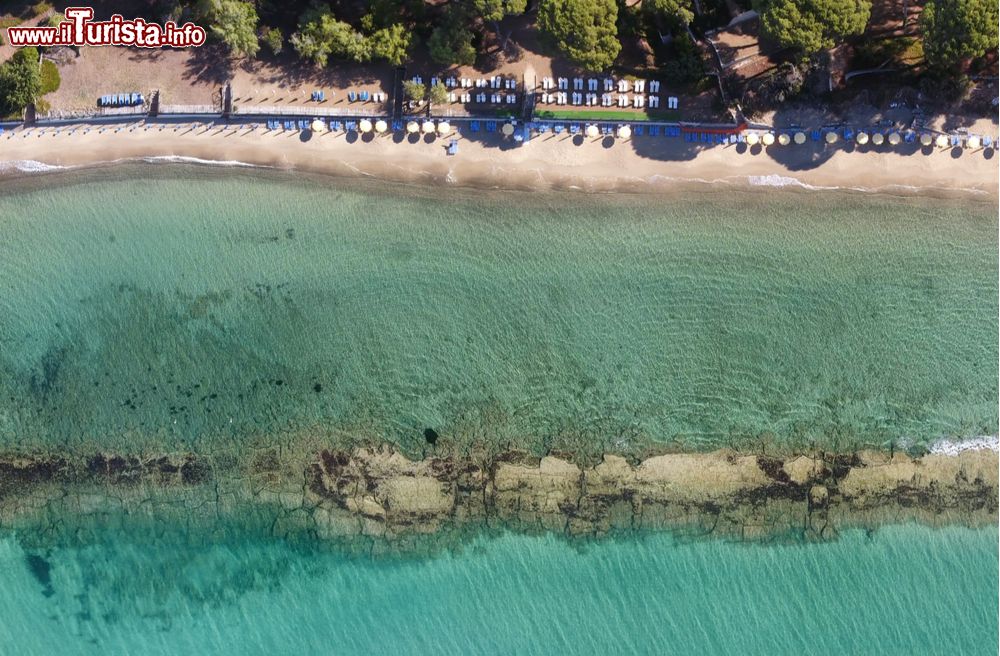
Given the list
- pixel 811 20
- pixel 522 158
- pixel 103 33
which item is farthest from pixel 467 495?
pixel 103 33

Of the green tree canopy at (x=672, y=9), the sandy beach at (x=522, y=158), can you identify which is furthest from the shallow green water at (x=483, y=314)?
the green tree canopy at (x=672, y=9)

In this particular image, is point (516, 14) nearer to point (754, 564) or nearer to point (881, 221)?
point (881, 221)

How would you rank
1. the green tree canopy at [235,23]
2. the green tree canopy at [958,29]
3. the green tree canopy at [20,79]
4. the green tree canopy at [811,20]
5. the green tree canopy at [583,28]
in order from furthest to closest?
the green tree canopy at [20,79] < the green tree canopy at [235,23] < the green tree canopy at [583,28] < the green tree canopy at [811,20] < the green tree canopy at [958,29]

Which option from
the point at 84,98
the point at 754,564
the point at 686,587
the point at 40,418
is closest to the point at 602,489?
the point at 686,587

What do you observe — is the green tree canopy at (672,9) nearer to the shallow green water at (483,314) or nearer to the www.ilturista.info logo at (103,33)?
the shallow green water at (483,314)

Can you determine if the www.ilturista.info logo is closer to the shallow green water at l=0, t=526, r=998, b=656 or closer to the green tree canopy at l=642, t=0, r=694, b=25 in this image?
the green tree canopy at l=642, t=0, r=694, b=25

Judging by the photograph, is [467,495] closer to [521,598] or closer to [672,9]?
[521,598]
